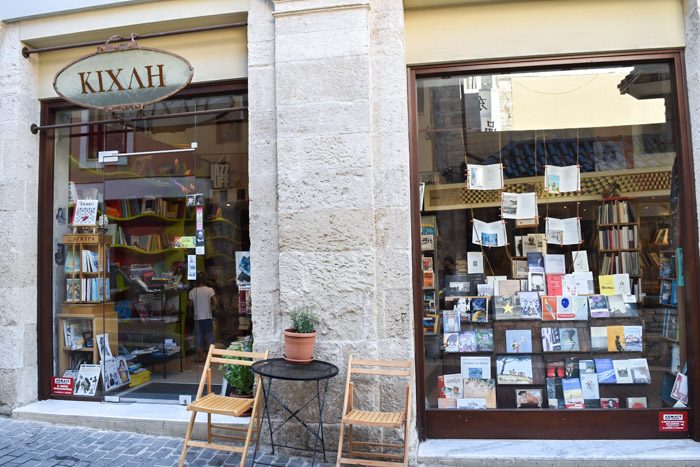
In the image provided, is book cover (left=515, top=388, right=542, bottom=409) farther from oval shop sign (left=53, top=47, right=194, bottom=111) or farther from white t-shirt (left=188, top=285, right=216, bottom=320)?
oval shop sign (left=53, top=47, right=194, bottom=111)

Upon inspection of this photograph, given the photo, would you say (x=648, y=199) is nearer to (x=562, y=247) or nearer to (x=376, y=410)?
(x=562, y=247)

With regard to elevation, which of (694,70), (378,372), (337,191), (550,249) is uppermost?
(694,70)

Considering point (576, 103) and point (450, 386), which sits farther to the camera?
point (576, 103)

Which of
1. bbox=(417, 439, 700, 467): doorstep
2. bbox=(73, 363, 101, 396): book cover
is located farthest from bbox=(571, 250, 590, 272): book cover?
bbox=(73, 363, 101, 396): book cover

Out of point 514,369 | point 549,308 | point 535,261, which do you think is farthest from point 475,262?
point 514,369

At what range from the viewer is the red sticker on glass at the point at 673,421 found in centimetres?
384

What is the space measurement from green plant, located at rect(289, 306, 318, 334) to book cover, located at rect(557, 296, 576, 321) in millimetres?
2151

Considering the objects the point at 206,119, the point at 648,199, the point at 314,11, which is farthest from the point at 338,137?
the point at 648,199

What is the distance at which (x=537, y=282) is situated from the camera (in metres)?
4.27

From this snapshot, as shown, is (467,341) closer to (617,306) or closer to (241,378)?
(617,306)

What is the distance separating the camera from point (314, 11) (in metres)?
3.98

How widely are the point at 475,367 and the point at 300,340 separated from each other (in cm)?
165

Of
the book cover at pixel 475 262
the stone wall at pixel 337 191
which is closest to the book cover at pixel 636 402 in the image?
the book cover at pixel 475 262

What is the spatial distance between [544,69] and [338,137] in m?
1.95
